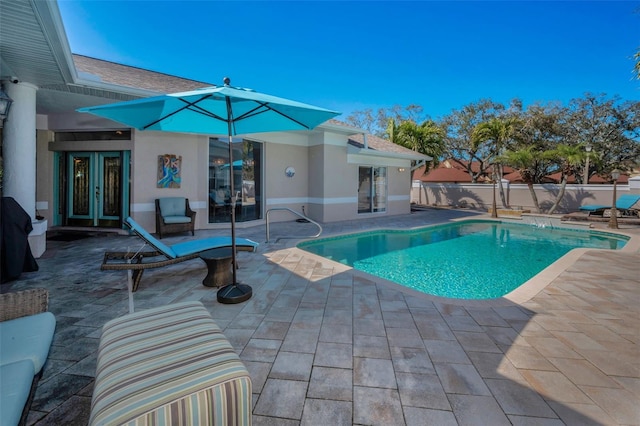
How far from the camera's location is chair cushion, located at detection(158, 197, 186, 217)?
8.14 meters

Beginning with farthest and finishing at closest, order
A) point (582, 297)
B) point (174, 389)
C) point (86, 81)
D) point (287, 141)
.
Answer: point (287, 141)
point (86, 81)
point (582, 297)
point (174, 389)

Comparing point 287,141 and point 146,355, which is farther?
point 287,141

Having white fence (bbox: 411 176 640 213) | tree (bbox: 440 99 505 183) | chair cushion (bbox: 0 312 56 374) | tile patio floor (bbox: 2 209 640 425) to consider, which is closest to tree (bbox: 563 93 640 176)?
tree (bbox: 440 99 505 183)

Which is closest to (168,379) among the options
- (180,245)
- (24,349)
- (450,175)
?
(24,349)

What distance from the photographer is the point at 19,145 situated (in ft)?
17.5

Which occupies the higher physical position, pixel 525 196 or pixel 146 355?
pixel 525 196

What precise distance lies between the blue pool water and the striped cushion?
4221 mm

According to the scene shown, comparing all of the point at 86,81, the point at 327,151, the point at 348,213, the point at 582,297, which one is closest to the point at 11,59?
the point at 86,81

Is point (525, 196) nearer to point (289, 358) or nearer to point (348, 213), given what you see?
point (348, 213)

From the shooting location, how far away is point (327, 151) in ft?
36.6

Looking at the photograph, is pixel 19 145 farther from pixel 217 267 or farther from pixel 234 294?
pixel 234 294

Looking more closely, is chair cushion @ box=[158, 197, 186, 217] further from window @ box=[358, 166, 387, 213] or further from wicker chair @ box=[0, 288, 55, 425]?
window @ box=[358, 166, 387, 213]

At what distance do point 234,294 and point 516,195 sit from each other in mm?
19542

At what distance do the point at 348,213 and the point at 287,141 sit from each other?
3844 millimetres
